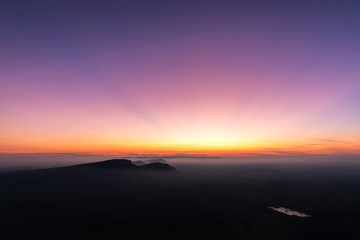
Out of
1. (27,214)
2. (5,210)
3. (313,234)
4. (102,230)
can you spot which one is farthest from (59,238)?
(313,234)

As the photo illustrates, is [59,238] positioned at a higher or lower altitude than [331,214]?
higher

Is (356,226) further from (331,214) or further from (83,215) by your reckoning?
(83,215)

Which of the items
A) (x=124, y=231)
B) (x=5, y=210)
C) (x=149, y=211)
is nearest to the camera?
(x=124, y=231)

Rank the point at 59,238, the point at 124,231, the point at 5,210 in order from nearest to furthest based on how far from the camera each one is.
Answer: the point at 59,238
the point at 124,231
the point at 5,210

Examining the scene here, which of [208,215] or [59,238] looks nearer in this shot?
[59,238]

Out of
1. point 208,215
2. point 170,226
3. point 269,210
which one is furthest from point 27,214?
point 269,210

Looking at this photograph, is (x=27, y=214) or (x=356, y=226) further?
(x=27, y=214)

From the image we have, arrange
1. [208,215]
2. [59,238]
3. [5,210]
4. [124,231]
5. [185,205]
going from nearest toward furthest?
1. [59,238]
2. [124,231]
3. [208,215]
4. [5,210]
5. [185,205]

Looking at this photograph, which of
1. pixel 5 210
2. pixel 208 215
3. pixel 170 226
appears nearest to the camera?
pixel 170 226

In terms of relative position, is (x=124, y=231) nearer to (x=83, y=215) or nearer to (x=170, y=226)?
(x=170, y=226)
